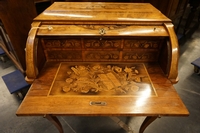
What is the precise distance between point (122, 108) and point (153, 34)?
0.59 m

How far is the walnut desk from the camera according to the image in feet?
2.83

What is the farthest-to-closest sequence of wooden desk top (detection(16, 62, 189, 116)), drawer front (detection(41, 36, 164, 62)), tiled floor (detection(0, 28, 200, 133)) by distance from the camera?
tiled floor (detection(0, 28, 200, 133)), drawer front (detection(41, 36, 164, 62)), wooden desk top (detection(16, 62, 189, 116))

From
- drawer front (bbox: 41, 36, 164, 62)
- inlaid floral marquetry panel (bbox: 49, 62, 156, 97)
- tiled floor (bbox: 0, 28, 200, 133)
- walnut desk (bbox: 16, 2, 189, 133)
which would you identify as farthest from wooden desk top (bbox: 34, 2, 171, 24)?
tiled floor (bbox: 0, 28, 200, 133)

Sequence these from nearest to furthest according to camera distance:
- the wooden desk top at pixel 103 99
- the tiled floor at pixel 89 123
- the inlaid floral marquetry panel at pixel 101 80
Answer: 1. the wooden desk top at pixel 103 99
2. the inlaid floral marquetry panel at pixel 101 80
3. the tiled floor at pixel 89 123

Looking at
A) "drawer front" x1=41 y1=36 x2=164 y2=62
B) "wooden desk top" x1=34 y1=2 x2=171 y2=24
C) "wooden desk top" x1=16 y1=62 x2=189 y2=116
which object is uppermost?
"wooden desk top" x1=34 y1=2 x2=171 y2=24

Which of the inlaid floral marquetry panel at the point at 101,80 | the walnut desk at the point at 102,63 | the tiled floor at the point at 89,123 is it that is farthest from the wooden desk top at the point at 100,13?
the tiled floor at the point at 89,123

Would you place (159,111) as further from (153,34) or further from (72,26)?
(72,26)

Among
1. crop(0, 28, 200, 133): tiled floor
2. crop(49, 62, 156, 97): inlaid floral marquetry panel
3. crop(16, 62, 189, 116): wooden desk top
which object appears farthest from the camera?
crop(0, 28, 200, 133): tiled floor

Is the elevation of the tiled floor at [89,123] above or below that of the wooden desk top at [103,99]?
Result: below

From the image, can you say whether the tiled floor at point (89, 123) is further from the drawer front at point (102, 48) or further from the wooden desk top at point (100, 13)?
the wooden desk top at point (100, 13)

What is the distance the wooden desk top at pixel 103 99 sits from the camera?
0.83 metres

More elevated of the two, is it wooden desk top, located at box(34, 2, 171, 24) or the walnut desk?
wooden desk top, located at box(34, 2, 171, 24)

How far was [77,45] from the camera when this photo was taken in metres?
1.14

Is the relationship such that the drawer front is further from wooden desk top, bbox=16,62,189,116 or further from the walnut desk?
wooden desk top, bbox=16,62,189,116
